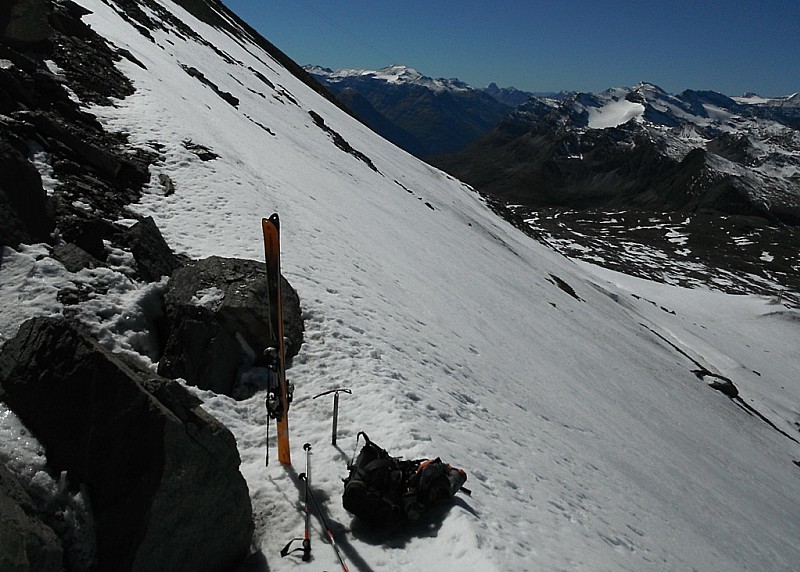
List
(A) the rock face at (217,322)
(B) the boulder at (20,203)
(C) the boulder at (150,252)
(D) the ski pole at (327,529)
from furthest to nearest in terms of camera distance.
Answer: (C) the boulder at (150,252) < (A) the rock face at (217,322) < (B) the boulder at (20,203) < (D) the ski pole at (327,529)

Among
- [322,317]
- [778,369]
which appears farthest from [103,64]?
[778,369]

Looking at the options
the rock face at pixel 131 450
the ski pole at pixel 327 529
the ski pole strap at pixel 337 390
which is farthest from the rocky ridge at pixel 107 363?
the ski pole strap at pixel 337 390

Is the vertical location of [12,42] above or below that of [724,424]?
above

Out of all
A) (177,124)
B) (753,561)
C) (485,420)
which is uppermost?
(177,124)

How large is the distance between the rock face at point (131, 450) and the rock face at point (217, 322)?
2.94 m

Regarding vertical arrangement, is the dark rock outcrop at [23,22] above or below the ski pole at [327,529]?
above

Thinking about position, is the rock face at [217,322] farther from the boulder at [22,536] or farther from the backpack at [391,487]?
the boulder at [22,536]

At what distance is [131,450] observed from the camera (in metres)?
6.08

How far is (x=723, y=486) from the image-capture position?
715 inches

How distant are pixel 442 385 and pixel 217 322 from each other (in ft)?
18.4

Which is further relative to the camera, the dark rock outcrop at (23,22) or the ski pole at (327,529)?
the dark rock outcrop at (23,22)

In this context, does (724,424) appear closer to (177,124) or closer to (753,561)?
(753,561)

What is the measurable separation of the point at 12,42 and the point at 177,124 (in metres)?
5.70

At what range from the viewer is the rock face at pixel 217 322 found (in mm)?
9695
